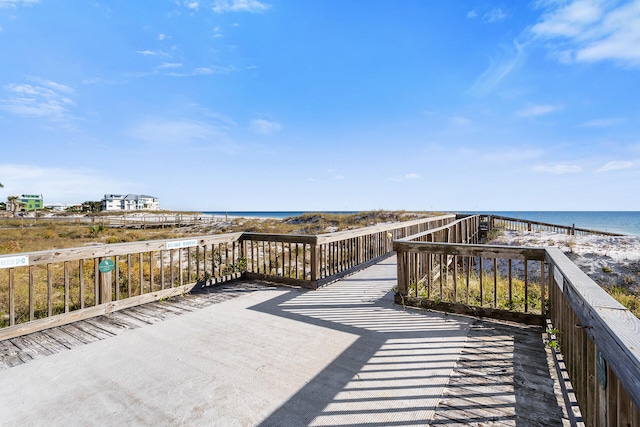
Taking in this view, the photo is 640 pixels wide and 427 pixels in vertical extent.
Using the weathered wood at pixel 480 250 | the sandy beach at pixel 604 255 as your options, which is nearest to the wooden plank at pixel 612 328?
the weathered wood at pixel 480 250

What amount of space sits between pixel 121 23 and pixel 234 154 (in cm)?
1477

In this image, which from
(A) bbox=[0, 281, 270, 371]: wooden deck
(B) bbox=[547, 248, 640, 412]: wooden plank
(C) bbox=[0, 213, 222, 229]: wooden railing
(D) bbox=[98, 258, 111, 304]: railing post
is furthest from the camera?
(C) bbox=[0, 213, 222, 229]: wooden railing

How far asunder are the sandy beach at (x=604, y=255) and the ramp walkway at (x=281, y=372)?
8522 millimetres

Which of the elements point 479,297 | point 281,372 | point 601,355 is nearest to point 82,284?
point 281,372

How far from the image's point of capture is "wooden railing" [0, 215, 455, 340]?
3676mm

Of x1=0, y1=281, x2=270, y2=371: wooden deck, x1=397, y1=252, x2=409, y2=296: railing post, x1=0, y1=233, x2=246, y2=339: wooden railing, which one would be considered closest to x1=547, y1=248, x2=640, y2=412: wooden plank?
x1=397, y1=252, x2=409, y2=296: railing post

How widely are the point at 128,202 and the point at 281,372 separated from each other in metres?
117

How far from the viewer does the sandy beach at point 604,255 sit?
9.31 metres

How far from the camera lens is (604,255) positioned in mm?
→ 11234

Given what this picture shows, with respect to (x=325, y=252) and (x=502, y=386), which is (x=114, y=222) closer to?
(x=325, y=252)

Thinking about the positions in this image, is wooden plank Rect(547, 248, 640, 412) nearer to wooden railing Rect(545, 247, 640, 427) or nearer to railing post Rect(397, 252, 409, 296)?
wooden railing Rect(545, 247, 640, 427)

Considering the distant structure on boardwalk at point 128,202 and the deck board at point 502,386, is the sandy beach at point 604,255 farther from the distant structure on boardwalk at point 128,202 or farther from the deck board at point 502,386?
the distant structure on boardwalk at point 128,202

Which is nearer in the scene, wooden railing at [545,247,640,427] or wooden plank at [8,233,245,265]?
wooden railing at [545,247,640,427]

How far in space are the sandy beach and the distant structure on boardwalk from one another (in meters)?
109
